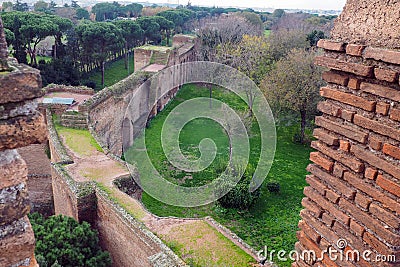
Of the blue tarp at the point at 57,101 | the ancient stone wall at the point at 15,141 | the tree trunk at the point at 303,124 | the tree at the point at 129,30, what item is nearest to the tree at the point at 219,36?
the tree at the point at 129,30

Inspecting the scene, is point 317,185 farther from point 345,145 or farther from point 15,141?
point 15,141

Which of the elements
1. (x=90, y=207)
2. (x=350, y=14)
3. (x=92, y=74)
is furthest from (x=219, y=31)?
(x=350, y=14)

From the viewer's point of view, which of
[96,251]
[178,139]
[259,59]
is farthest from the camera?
[259,59]

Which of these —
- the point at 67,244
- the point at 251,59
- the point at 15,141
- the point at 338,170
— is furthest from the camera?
the point at 251,59

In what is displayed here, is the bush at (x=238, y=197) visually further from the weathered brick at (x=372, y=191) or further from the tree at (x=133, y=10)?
the tree at (x=133, y=10)

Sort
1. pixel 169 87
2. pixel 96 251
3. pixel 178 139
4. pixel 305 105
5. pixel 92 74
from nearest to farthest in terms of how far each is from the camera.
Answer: pixel 96 251, pixel 305 105, pixel 178 139, pixel 169 87, pixel 92 74

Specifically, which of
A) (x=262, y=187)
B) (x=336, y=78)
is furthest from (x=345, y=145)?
(x=262, y=187)

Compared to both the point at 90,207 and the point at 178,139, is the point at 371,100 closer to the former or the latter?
the point at 90,207
